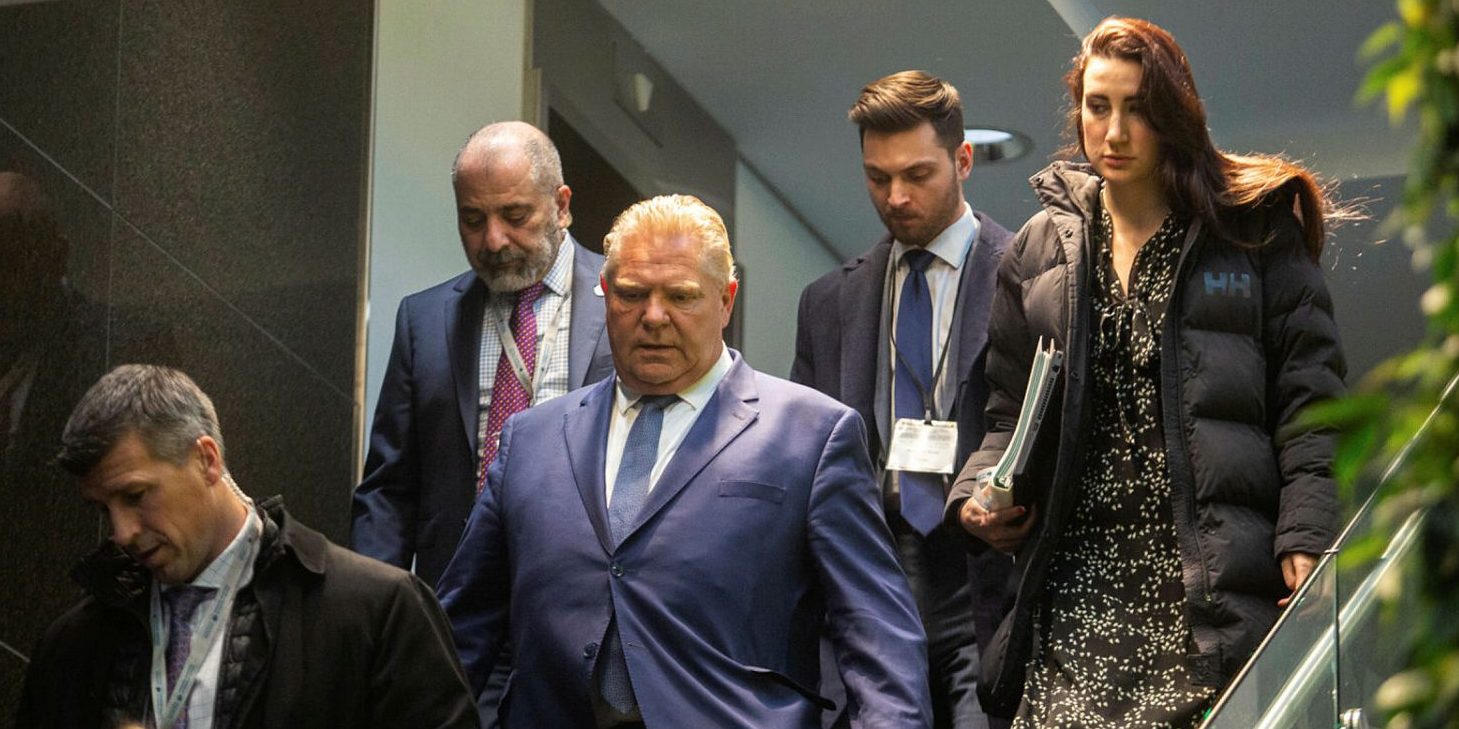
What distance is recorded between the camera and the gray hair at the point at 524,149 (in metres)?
5.54

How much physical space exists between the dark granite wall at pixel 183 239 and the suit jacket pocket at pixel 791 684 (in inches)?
68.1

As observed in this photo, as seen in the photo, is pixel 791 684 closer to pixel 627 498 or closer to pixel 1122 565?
pixel 627 498

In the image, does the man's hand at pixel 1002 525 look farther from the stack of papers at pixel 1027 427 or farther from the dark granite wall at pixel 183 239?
the dark granite wall at pixel 183 239

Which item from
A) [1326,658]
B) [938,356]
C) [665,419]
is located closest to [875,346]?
[938,356]

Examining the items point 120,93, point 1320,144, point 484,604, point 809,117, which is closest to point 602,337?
point 484,604

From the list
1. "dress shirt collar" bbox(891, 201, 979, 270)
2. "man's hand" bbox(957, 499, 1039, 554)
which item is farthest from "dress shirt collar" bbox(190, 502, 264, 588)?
"dress shirt collar" bbox(891, 201, 979, 270)

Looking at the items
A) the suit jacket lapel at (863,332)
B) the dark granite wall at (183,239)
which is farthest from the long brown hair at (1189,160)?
the dark granite wall at (183,239)

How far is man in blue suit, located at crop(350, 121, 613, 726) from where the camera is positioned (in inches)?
208

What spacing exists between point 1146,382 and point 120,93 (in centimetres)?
262

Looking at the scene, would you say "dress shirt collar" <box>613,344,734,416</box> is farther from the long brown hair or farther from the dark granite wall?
the dark granite wall

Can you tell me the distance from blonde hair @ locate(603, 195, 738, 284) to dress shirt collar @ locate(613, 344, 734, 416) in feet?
0.58

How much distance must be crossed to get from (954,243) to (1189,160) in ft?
3.31

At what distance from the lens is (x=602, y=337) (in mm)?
5379

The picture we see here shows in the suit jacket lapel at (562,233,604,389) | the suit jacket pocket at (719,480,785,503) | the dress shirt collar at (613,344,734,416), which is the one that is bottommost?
the suit jacket pocket at (719,480,785,503)
